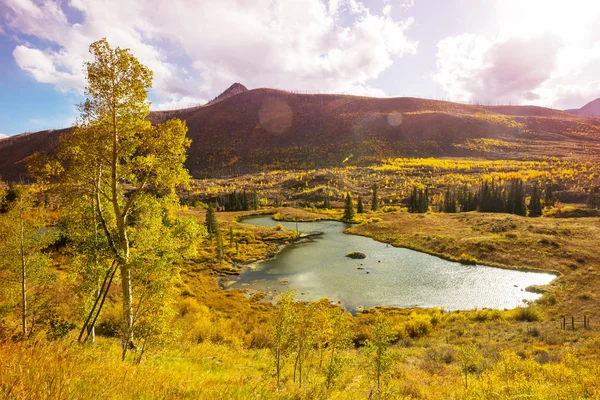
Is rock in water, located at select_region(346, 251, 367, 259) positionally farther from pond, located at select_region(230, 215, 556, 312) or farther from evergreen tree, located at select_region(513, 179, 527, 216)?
evergreen tree, located at select_region(513, 179, 527, 216)

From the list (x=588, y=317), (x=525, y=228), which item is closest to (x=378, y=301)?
(x=588, y=317)

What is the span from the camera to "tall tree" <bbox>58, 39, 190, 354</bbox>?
9922mm

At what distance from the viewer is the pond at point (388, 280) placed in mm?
41406

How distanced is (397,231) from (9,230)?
256 ft

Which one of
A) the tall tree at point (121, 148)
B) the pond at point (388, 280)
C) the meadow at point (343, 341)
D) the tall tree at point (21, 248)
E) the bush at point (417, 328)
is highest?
the tall tree at point (121, 148)

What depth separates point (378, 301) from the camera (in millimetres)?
41312

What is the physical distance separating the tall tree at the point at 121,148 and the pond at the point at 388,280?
32.8m

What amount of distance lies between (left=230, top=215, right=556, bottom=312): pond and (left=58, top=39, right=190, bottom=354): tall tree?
32.8 metres

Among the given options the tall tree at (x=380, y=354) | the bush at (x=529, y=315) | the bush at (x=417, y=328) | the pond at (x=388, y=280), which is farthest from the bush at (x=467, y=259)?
the tall tree at (x=380, y=354)

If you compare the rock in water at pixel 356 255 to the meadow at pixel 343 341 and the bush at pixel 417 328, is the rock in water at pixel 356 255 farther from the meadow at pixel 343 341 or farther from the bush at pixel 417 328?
the bush at pixel 417 328

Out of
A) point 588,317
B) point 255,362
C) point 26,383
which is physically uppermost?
point 26,383

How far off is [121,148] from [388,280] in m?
46.4

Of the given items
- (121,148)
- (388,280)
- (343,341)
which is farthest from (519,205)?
(121,148)

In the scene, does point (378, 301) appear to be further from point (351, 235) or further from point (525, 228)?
point (525, 228)
